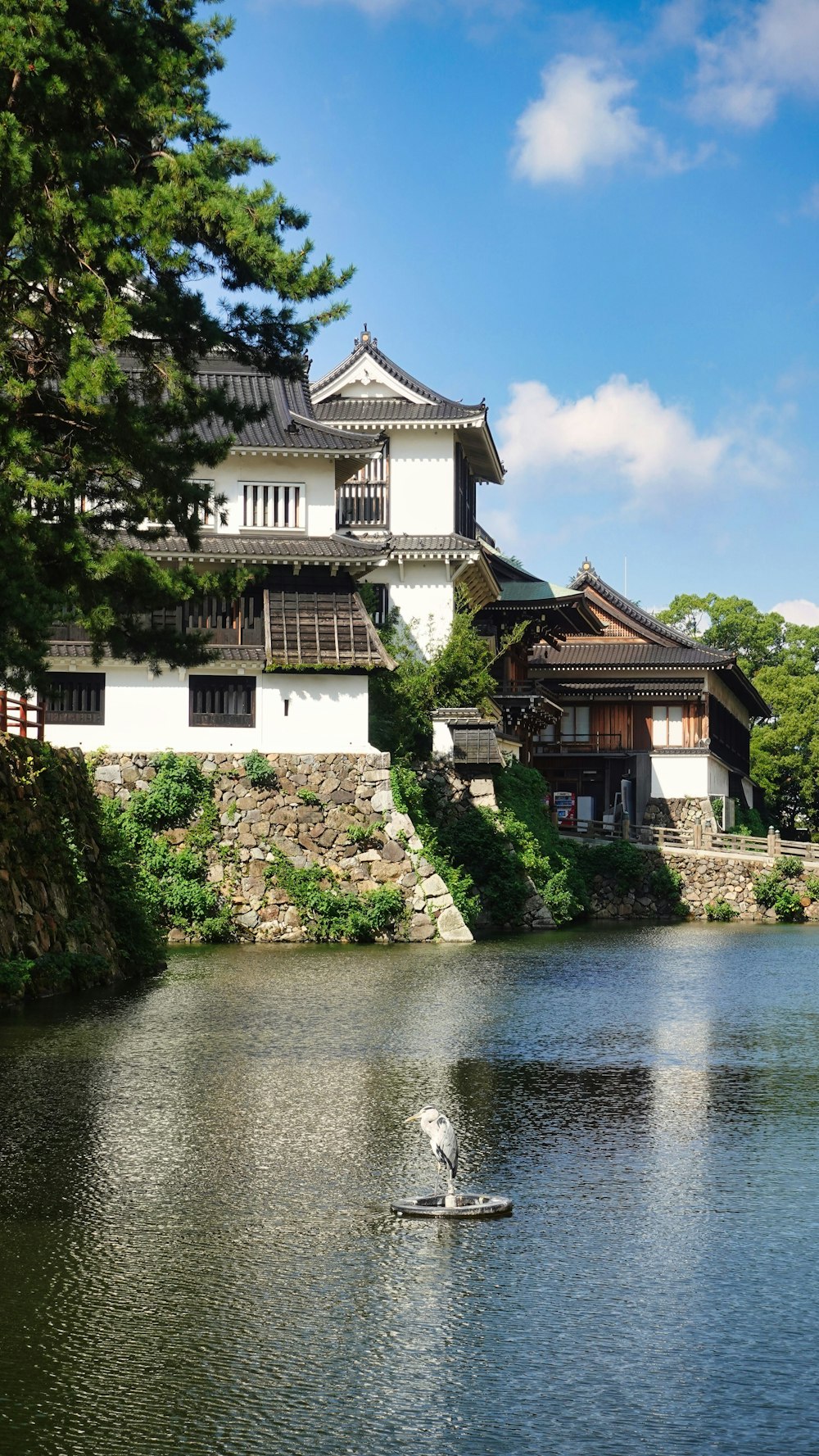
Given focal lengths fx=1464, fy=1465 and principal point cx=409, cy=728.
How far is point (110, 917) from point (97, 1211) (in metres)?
15.8

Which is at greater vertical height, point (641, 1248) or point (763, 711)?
point (763, 711)

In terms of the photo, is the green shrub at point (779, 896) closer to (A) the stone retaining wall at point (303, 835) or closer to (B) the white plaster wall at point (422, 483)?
(B) the white plaster wall at point (422, 483)

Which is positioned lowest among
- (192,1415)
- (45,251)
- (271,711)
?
(192,1415)

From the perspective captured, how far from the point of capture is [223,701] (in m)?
33.3

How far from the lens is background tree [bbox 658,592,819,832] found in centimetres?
6869

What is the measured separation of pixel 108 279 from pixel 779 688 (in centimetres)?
5714

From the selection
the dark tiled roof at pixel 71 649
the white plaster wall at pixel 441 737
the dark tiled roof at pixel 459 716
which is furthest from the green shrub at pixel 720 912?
the dark tiled roof at pixel 71 649

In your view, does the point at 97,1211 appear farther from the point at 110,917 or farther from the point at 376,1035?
the point at 110,917

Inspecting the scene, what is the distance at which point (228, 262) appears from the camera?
680 inches

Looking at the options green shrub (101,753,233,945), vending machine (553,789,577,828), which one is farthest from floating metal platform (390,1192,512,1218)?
vending machine (553,789,577,828)

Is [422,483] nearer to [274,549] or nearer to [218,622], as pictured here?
[274,549]

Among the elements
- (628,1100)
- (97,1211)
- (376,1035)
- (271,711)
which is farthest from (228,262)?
(271,711)

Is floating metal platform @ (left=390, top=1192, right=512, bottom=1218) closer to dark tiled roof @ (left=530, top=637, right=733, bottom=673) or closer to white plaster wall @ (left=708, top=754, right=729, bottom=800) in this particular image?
dark tiled roof @ (left=530, top=637, right=733, bottom=673)

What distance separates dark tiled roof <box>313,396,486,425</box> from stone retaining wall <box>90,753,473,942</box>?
12467mm
